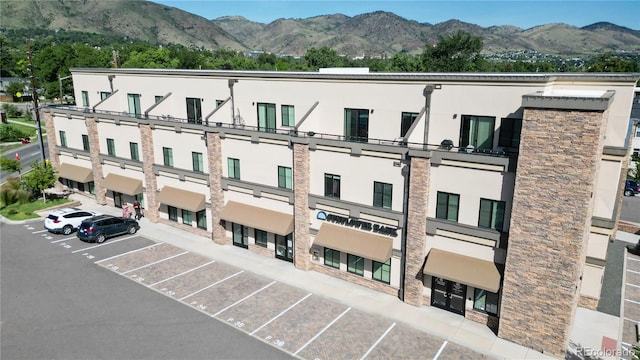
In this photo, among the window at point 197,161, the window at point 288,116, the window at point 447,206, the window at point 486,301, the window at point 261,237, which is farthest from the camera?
the window at point 197,161

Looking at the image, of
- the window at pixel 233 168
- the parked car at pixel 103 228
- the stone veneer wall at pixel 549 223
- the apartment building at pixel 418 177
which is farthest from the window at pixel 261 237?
the stone veneer wall at pixel 549 223

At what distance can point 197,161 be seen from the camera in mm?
32438

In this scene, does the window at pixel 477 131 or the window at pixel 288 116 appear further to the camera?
the window at pixel 288 116

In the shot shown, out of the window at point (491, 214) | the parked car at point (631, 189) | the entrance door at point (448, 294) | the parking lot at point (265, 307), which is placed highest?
the window at point (491, 214)

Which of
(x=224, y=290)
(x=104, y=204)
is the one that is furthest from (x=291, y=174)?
(x=104, y=204)

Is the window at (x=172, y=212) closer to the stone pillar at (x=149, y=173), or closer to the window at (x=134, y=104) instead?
the stone pillar at (x=149, y=173)

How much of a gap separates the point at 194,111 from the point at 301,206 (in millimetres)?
13541

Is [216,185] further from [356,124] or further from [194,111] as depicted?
[356,124]

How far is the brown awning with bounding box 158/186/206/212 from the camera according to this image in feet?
106

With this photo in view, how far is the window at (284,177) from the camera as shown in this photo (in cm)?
2762

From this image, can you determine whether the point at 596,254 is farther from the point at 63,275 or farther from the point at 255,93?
the point at 63,275

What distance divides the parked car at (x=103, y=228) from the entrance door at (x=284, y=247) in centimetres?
1309

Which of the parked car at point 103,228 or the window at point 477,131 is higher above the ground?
the window at point 477,131

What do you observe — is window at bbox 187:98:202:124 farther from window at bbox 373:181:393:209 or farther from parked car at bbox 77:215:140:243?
window at bbox 373:181:393:209
